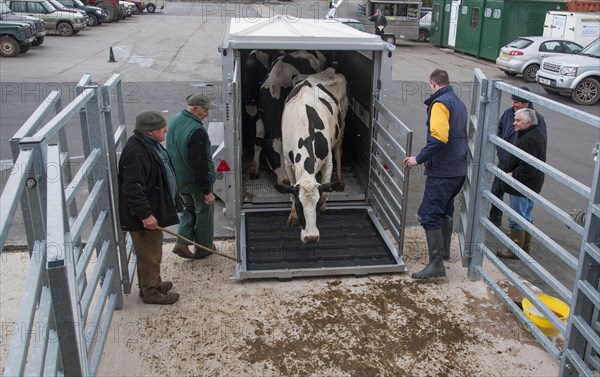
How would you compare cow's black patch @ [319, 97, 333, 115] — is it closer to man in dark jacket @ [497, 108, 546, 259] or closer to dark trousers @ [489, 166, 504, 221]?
dark trousers @ [489, 166, 504, 221]

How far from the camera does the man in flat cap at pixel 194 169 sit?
5688 mm

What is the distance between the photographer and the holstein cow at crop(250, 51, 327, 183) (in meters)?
7.95

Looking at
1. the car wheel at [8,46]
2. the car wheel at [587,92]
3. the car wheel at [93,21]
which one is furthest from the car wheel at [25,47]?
the car wheel at [587,92]

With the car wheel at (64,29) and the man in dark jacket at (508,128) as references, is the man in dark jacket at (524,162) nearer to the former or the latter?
the man in dark jacket at (508,128)

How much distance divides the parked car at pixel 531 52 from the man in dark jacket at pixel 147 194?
1759cm

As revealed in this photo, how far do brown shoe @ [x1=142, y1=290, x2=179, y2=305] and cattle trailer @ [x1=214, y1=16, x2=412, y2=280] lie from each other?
0.70 metres

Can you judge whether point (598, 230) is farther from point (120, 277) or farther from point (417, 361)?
point (120, 277)

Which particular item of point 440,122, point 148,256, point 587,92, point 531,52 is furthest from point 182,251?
point 531,52

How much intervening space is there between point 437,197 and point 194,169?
2.45m

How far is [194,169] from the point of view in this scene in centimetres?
572

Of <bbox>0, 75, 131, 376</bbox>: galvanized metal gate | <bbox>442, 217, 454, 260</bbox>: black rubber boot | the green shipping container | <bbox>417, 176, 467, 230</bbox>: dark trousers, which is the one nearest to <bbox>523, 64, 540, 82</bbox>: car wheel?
the green shipping container

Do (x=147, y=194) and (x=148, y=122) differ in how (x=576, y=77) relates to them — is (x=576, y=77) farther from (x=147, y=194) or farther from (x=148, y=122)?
(x=147, y=194)

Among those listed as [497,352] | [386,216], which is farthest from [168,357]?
[386,216]

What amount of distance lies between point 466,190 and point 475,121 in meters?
0.77
